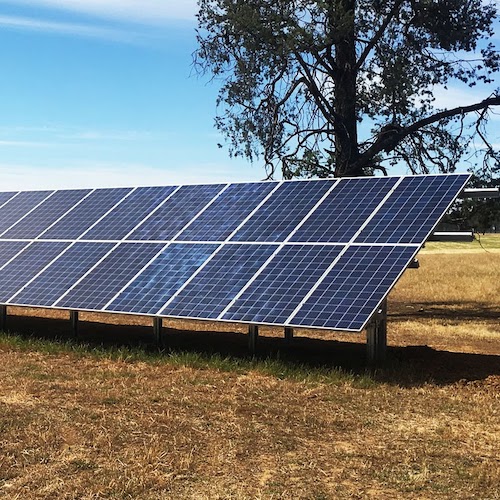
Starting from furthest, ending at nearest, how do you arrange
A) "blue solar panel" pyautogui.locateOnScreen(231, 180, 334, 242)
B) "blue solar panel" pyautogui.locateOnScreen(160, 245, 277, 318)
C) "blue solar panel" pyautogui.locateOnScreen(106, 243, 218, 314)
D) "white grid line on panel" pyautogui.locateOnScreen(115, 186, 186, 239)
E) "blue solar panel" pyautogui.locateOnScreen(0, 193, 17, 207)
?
"blue solar panel" pyautogui.locateOnScreen(0, 193, 17, 207) < "white grid line on panel" pyautogui.locateOnScreen(115, 186, 186, 239) < "blue solar panel" pyautogui.locateOnScreen(231, 180, 334, 242) < "blue solar panel" pyautogui.locateOnScreen(106, 243, 218, 314) < "blue solar panel" pyautogui.locateOnScreen(160, 245, 277, 318)

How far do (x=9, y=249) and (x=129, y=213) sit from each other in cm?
283

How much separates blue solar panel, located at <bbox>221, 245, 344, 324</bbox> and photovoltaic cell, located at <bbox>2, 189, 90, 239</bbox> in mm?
6710

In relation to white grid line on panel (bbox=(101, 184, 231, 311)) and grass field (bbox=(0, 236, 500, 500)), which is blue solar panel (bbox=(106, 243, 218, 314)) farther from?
grass field (bbox=(0, 236, 500, 500))

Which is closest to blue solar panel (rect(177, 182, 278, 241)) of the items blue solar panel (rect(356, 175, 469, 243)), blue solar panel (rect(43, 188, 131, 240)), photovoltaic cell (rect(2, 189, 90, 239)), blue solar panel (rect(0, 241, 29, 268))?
blue solar panel (rect(356, 175, 469, 243))

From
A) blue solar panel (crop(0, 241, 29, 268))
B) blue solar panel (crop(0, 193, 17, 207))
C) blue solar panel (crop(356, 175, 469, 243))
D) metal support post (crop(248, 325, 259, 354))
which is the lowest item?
metal support post (crop(248, 325, 259, 354))

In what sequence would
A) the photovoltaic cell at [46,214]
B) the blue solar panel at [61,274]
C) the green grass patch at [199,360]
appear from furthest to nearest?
1. the photovoltaic cell at [46,214]
2. the blue solar panel at [61,274]
3. the green grass patch at [199,360]

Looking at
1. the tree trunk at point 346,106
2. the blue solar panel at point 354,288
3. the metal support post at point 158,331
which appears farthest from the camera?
the tree trunk at point 346,106

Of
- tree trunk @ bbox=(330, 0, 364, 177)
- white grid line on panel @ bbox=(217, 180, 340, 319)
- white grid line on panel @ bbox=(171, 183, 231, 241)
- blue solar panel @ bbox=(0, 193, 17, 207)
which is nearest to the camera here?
white grid line on panel @ bbox=(217, 180, 340, 319)

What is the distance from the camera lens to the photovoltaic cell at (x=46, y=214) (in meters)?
17.3

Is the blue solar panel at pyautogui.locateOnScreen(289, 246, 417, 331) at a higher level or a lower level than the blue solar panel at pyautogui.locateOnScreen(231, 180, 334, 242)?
lower

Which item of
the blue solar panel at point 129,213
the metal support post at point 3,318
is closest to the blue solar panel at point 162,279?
the blue solar panel at point 129,213

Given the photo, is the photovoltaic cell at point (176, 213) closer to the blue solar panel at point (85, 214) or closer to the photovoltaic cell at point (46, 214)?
the blue solar panel at point (85, 214)

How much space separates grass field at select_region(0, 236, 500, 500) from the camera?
699cm

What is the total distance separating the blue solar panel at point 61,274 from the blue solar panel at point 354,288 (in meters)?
5.14
